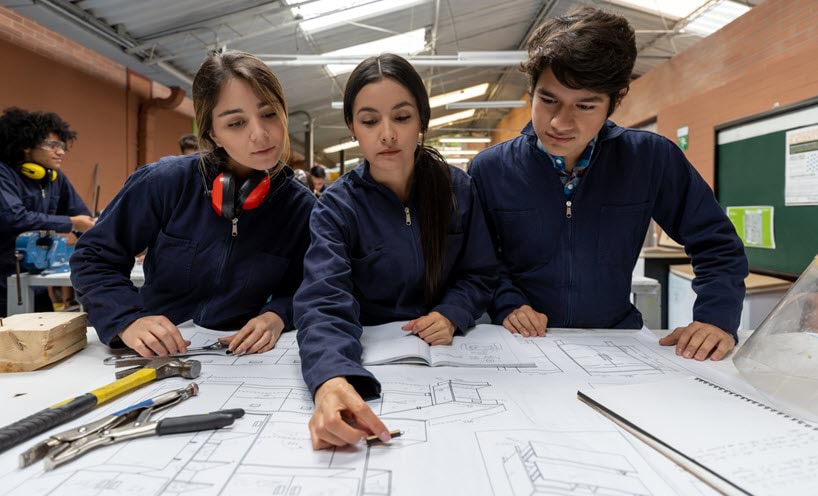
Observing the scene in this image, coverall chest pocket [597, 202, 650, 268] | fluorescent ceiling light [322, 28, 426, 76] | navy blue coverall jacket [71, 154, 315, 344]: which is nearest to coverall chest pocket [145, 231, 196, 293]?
navy blue coverall jacket [71, 154, 315, 344]

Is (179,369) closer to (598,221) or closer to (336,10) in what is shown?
(598,221)

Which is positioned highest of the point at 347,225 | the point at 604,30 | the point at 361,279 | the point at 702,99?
the point at 702,99

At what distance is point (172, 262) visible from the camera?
1192 mm

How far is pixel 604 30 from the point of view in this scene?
42.7 inches

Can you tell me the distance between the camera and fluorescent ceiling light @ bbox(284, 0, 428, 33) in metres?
4.85

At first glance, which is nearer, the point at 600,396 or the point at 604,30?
the point at 600,396

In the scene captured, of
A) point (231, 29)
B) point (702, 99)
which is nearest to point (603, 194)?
point (702, 99)

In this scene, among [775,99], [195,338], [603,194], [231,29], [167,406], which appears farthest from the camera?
[231,29]

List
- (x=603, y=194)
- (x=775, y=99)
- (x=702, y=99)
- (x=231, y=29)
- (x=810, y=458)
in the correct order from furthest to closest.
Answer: (x=231, y=29) < (x=702, y=99) < (x=775, y=99) < (x=603, y=194) < (x=810, y=458)

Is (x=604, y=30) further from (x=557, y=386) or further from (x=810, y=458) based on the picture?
(x=810, y=458)

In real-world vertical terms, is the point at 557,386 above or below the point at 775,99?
below

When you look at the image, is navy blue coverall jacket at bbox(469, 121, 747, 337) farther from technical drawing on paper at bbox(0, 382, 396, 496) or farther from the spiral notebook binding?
technical drawing on paper at bbox(0, 382, 396, 496)

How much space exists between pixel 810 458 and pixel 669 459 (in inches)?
6.3

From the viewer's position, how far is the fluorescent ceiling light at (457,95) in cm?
1048
